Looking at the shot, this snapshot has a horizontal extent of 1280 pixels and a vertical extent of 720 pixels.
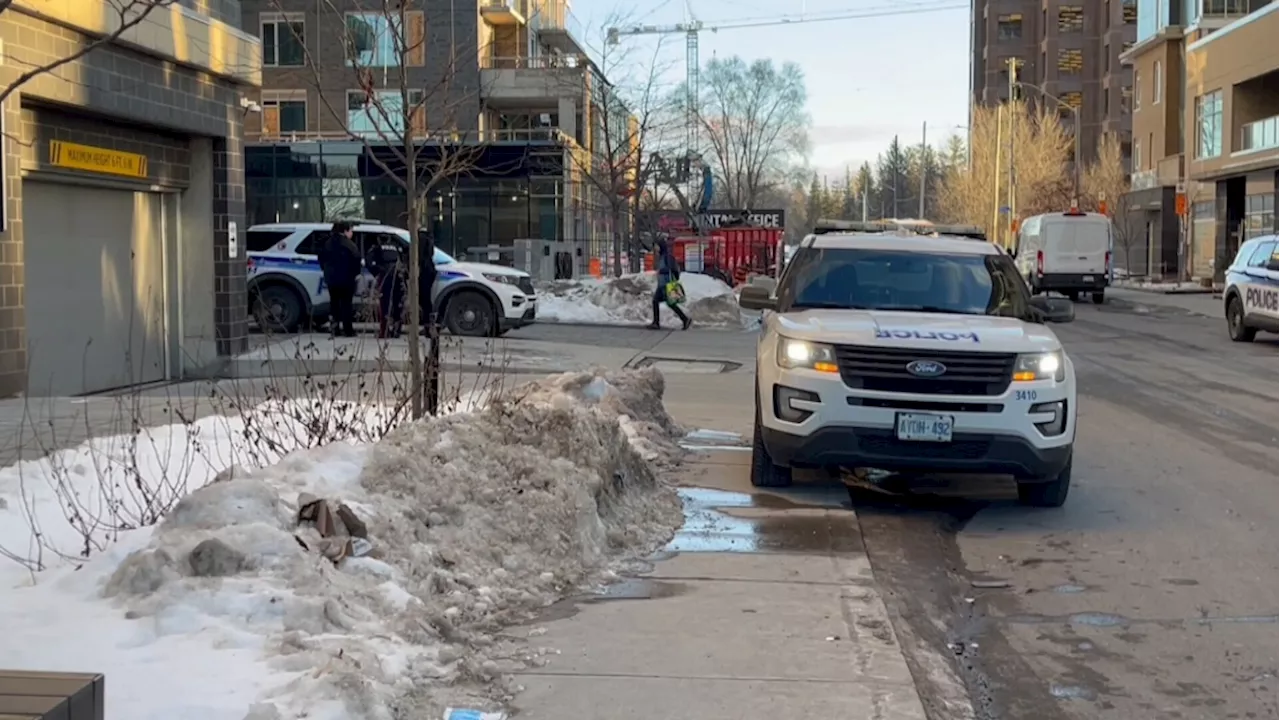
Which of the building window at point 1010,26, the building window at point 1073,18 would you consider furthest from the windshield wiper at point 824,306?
the building window at point 1010,26

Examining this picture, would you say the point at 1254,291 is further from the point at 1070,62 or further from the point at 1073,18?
the point at 1073,18

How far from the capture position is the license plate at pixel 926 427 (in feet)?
27.1

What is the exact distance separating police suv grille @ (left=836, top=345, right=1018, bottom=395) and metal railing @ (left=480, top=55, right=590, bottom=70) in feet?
124

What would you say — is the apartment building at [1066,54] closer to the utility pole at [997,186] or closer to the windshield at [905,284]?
the utility pole at [997,186]

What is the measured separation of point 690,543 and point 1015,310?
341 cm

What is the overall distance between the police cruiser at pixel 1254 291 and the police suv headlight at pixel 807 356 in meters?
15.8

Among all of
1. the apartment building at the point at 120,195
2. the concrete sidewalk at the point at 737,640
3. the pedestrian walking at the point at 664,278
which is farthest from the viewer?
the pedestrian walking at the point at 664,278

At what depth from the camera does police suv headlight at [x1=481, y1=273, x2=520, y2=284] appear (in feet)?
70.3

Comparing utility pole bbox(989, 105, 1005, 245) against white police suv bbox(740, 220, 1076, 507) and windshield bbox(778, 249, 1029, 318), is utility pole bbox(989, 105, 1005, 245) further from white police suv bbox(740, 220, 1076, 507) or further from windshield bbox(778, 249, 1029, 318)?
white police suv bbox(740, 220, 1076, 507)

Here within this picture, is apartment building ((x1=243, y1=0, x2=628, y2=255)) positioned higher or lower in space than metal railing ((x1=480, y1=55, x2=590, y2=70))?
lower

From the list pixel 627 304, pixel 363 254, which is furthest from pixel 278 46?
pixel 363 254

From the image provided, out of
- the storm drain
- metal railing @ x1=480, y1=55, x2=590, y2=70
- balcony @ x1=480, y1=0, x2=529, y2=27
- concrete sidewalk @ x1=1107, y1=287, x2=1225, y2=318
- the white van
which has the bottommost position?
the storm drain

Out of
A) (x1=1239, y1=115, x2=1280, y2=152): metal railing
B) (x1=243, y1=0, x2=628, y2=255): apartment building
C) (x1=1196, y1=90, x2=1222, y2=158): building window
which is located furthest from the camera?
(x1=1196, y1=90, x2=1222, y2=158): building window

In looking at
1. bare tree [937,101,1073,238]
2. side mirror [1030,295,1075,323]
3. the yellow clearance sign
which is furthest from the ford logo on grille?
bare tree [937,101,1073,238]
